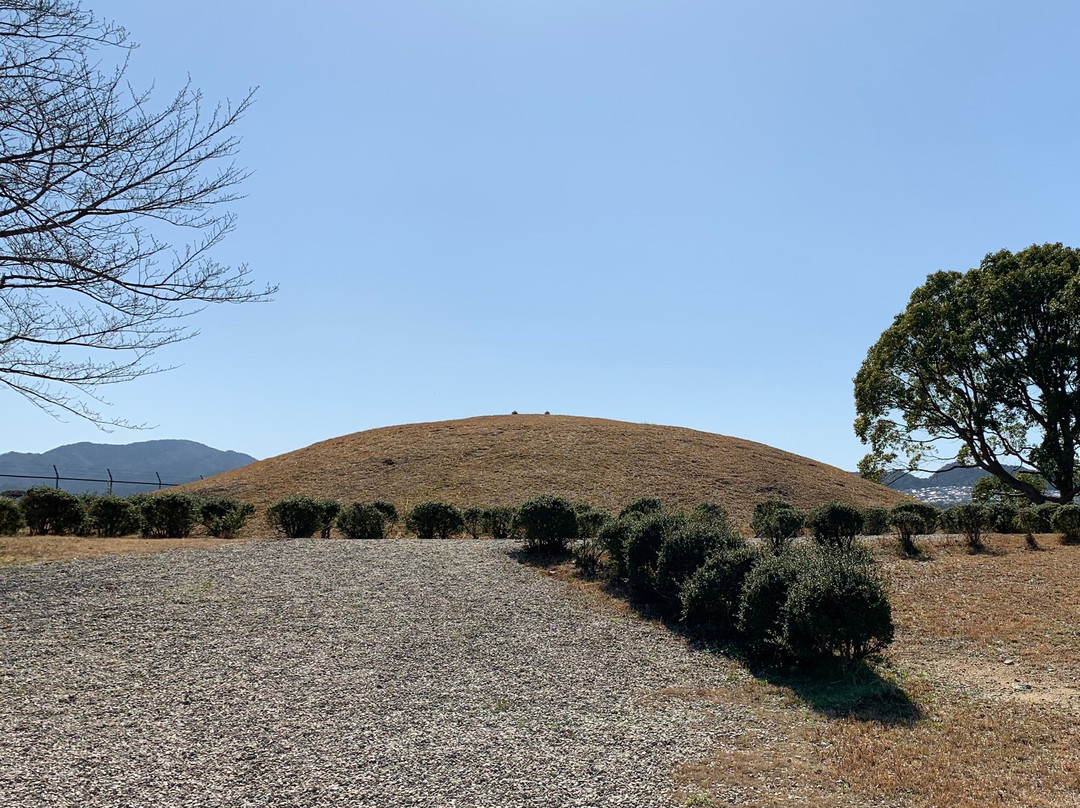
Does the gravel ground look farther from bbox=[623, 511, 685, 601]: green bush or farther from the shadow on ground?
bbox=[623, 511, 685, 601]: green bush

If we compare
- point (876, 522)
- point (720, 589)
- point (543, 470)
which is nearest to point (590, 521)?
point (720, 589)

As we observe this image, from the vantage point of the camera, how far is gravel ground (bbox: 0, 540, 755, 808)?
4.94m

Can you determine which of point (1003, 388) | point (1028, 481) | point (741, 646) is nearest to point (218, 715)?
point (741, 646)

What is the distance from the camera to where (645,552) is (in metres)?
11.4

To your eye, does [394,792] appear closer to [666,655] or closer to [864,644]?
[666,655]

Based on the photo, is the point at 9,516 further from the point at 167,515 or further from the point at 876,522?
the point at 876,522

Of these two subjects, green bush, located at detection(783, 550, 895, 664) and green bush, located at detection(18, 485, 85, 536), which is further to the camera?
green bush, located at detection(18, 485, 85, 536)

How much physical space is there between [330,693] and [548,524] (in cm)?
810

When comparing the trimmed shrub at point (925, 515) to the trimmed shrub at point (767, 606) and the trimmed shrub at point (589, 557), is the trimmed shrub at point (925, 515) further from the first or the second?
the trimmed shrub at point (767, 606)

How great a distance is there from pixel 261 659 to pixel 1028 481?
2818 cm

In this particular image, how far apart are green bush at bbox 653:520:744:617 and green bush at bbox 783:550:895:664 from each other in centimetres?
245

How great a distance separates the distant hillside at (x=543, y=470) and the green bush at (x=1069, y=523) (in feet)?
39.1

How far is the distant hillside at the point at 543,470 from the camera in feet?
101

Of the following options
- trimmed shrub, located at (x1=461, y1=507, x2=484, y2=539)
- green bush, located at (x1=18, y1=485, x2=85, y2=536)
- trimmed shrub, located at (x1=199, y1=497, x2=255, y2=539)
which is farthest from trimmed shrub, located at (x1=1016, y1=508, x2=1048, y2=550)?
green bush, located at (x1=18, y1=485, x2=85, y2=536)
